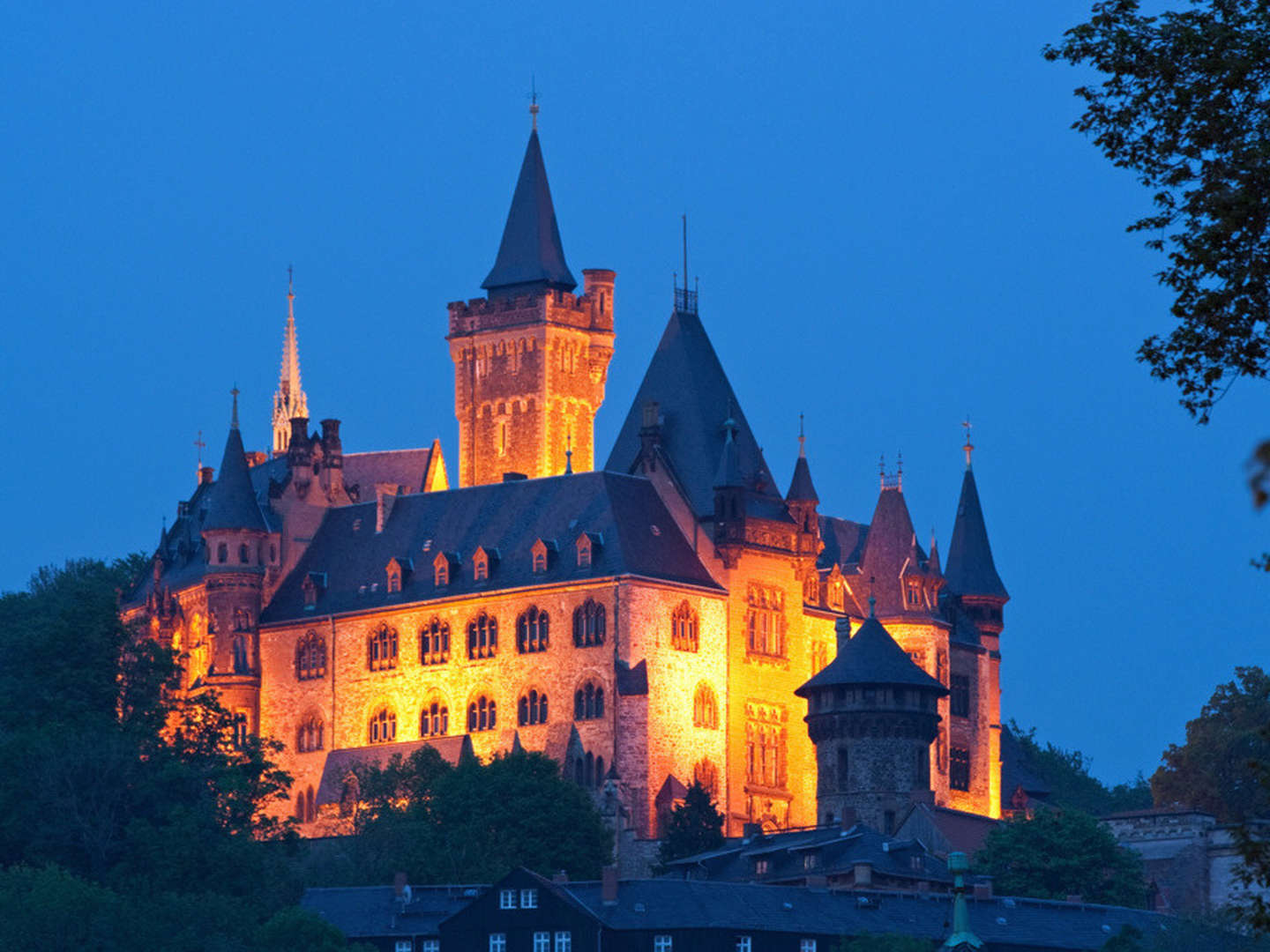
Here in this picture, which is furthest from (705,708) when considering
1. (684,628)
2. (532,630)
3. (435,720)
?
(435,720)

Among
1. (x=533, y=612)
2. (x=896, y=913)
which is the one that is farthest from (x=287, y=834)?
(x=896, y=913)

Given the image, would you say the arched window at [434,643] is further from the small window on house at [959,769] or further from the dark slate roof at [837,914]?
the dark slate roof at [837,914]

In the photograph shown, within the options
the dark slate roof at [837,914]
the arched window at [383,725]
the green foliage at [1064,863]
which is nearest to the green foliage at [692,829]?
the green foliage at [1064,863]

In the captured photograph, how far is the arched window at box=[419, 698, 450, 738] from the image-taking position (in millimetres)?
136375

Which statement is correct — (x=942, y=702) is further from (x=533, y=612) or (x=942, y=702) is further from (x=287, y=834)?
(x=287, y=834)

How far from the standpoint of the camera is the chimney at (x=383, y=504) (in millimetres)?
144000

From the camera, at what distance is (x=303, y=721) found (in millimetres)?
140250

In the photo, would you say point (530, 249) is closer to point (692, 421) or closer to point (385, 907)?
point (692, 421)

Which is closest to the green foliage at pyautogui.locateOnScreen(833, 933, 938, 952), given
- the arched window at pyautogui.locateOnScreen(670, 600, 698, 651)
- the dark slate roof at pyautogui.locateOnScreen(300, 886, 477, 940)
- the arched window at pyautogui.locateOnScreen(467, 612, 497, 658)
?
the dark slate roof at pyautogui.locateOnScreen(300, 886, 477, 940)

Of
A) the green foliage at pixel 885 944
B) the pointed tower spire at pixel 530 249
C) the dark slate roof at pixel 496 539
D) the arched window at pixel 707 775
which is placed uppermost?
the pointed tower spire at pixel 530 249

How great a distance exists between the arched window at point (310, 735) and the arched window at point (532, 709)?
35.8 feet

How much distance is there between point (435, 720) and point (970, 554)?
102 ft

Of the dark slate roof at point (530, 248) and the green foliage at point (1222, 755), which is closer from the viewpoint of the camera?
the green foliage at point (1222, 755)

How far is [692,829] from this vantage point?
12175 centimetres
